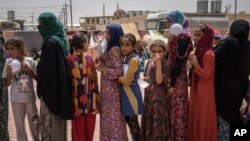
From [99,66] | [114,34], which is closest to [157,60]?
[114,34]

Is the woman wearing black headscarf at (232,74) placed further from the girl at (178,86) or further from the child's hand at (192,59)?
the girl at (178,86)

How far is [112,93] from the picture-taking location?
4195 millimetres

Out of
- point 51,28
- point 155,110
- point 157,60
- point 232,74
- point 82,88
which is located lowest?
point 155,110

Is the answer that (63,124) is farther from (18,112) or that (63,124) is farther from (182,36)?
(182,36)

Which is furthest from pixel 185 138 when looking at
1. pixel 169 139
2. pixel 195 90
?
pixel 195 90

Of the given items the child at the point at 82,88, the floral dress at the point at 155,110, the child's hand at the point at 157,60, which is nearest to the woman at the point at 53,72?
the child at the point at 82,88

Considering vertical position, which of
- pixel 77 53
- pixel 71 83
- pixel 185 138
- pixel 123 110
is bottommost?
pixel 185 138

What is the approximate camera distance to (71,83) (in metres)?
4.13

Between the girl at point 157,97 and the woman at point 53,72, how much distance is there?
90cm

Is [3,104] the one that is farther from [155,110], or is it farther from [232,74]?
[232,74]

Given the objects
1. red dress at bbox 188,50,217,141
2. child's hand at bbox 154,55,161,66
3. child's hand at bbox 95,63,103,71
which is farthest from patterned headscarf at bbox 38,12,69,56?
red dress at bbox 188,50,217,141

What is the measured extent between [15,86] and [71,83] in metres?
0.77

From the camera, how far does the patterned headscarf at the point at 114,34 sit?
410cm

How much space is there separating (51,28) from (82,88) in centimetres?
75
